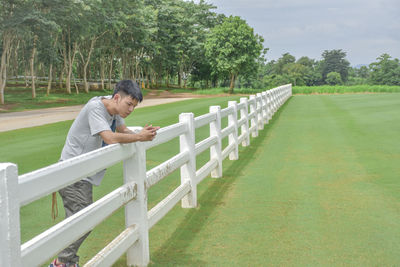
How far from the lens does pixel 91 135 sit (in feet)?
12.5

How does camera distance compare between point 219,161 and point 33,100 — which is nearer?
Result: point 219,161

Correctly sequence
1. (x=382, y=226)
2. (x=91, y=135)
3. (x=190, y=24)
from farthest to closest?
(x=190, y=24), (x=382, y=226), (x=91, y=135)

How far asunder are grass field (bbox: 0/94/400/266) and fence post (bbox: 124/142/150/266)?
0.19 m

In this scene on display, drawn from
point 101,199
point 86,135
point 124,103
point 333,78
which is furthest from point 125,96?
point 333,78

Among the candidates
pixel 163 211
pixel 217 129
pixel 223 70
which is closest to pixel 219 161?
pixel 217 129

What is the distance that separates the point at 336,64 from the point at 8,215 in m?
175

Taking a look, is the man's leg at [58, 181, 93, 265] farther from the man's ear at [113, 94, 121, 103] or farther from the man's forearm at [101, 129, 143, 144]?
the man's ear at [113, 94, 121, 103]

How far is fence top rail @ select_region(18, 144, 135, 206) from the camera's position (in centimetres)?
247

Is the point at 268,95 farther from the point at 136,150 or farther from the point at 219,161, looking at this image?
the point at 136,150

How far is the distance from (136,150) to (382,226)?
128 inches

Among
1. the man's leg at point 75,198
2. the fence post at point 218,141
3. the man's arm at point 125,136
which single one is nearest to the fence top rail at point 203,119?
the fence post at point 218,141

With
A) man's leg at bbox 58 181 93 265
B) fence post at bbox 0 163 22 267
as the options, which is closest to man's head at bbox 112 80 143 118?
man's leg at bbox 58 181 93 265

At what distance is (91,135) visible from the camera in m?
3.82

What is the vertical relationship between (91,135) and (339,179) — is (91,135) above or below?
above
